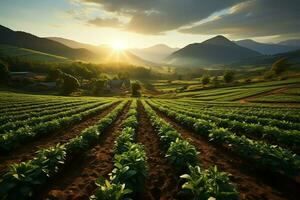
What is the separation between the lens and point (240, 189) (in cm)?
838

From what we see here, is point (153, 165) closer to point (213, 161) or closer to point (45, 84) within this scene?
point (213, 161)

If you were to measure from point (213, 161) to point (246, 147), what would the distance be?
185 cm

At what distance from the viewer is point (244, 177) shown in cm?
953

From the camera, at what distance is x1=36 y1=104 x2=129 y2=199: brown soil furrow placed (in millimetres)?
8258

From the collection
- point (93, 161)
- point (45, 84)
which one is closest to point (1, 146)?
point (93, 161)

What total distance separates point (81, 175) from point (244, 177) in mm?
7267

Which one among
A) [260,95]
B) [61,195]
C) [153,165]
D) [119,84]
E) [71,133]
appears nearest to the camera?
[61,195]

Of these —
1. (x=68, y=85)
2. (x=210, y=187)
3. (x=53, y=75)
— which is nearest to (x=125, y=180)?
(x=210, y=187)

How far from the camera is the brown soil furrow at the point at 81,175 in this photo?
8258 millimetres

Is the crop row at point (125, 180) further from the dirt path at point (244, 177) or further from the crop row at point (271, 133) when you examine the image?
the crop row at point (271, 133)

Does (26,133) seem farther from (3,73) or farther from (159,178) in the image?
(3,73)

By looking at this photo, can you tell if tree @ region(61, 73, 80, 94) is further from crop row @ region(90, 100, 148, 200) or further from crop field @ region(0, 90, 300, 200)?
crop row @ region(90, 100, 148, 200)

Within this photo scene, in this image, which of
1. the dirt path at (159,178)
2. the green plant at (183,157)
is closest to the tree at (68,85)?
the dirt path at (159,178)

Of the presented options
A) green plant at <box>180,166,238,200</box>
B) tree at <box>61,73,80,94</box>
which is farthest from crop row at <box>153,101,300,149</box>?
tree at <box>61,73,80,94</box>
